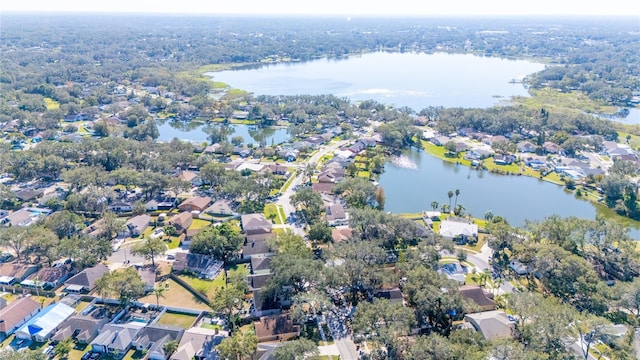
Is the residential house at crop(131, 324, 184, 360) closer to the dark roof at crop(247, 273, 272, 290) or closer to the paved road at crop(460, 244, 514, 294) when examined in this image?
the dark roof at crop(247, 273, 272, 290)

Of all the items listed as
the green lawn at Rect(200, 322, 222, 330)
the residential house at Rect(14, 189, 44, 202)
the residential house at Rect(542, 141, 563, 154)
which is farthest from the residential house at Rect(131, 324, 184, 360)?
the residential house at Rect(542, 141, 563, 154)

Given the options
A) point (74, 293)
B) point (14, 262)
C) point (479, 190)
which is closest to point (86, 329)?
point (74, 293)

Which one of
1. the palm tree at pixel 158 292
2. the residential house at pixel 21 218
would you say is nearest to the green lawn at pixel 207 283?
the palm tree at pixel 158 292

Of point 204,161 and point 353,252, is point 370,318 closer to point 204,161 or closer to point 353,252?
point 353,252

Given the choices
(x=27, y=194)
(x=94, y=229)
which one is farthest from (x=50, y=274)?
(x=27, y=194)

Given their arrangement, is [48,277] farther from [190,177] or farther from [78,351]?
[190,177]
